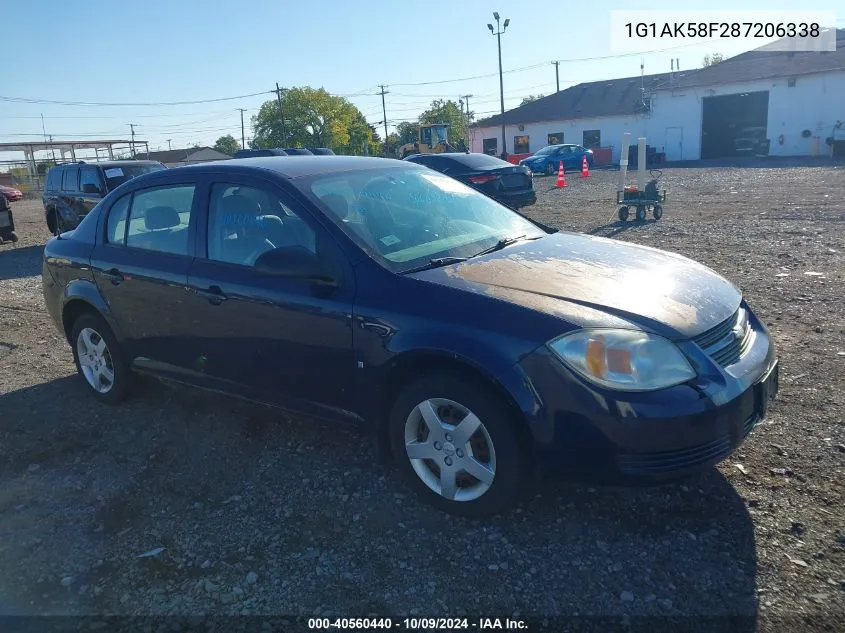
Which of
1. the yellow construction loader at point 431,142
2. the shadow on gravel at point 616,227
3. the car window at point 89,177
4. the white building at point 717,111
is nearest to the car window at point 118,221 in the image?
the shadow on gravel at point 616,227

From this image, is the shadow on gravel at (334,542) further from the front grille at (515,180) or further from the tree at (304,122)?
the tree at (304,122)

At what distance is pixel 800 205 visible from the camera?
13.8 meters

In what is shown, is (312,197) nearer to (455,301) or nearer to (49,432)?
(455,301)

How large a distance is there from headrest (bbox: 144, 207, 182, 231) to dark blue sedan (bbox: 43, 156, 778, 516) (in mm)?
13

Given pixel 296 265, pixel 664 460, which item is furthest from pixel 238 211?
pixel 664 460

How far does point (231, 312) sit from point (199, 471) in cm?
95

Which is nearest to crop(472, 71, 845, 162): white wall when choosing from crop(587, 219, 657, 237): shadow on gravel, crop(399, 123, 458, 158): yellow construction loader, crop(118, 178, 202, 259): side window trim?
crop(399, 123, 458, 158): yellow construction loader

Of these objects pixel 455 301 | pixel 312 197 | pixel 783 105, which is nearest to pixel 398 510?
pixel 455 301

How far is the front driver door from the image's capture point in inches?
136

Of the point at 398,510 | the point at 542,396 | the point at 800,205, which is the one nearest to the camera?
the point at 542,396

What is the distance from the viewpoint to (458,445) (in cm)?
312

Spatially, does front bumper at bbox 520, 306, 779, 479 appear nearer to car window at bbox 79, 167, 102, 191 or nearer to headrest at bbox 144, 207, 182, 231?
headrest at bbox 144, 207, 182, 231

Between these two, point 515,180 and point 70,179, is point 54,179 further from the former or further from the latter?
point 515,180

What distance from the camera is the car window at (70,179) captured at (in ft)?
44.5
